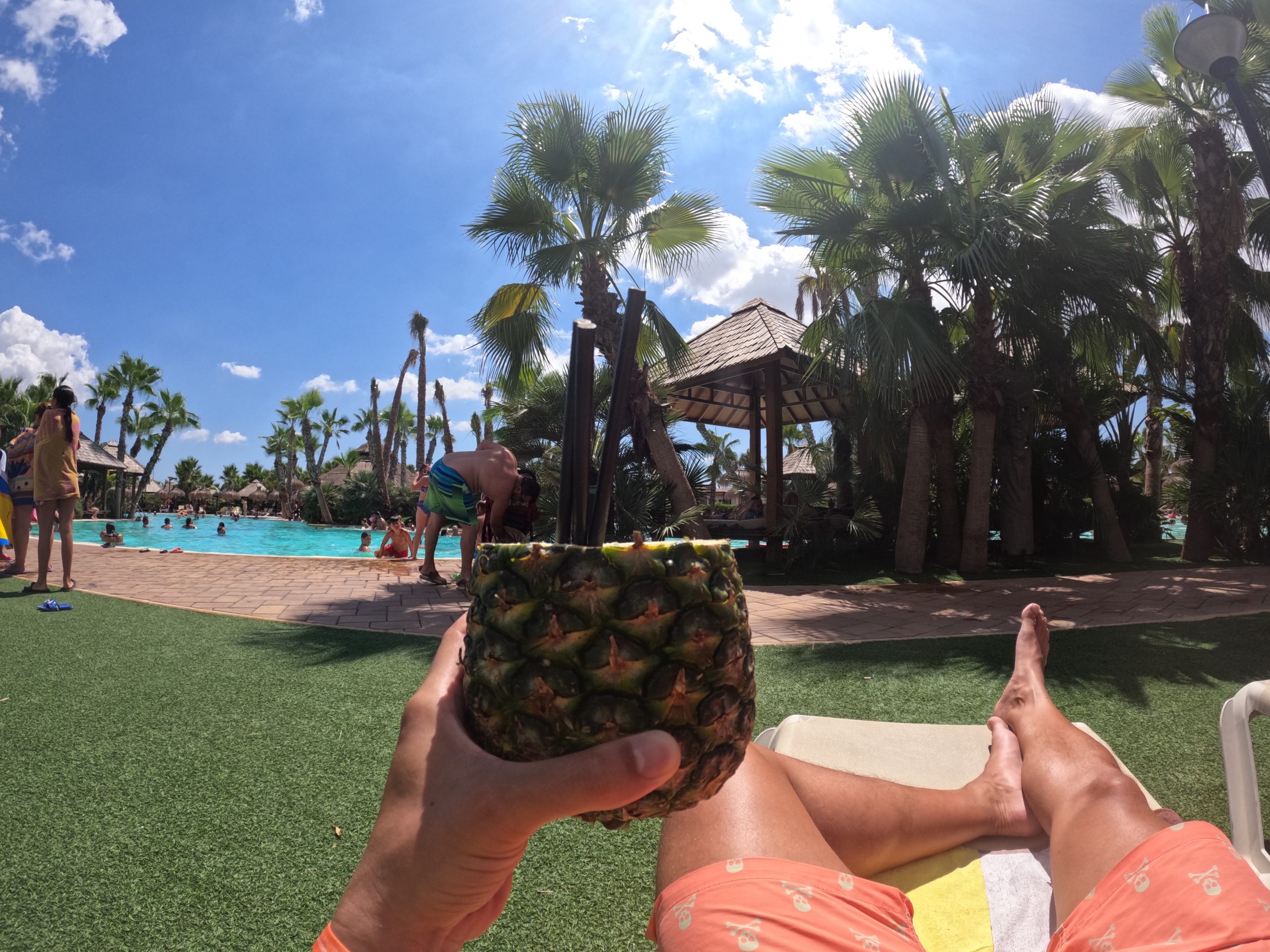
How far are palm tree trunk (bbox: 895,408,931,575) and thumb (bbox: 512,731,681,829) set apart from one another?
9922 mm

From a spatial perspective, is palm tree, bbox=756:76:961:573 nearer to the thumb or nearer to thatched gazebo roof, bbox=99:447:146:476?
the thumb

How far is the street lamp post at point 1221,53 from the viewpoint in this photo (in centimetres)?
552

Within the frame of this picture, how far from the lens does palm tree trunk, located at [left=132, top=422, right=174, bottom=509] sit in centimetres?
4153

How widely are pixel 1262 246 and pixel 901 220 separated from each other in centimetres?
845

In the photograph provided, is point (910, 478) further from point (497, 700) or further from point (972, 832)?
point (497, 700)

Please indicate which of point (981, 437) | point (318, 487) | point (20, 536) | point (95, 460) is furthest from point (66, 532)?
point (95, 460)

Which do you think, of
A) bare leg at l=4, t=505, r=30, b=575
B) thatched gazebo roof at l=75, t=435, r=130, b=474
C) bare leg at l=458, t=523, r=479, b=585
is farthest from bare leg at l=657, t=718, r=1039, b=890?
thatched gazebo roof at l=75, t=435, r=130, b=474

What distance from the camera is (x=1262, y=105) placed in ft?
33.1

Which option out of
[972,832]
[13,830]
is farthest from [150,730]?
[972,832]

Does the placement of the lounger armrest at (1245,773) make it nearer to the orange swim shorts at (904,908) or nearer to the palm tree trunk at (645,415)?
the orange swim shorts at (904,908)

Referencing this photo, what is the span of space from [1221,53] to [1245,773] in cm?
688

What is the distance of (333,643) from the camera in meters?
4.51

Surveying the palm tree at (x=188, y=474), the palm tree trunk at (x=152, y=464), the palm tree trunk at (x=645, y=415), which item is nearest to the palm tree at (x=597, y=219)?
the palm tree trunk at (x=645, y=415)

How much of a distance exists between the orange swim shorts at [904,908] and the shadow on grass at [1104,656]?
2.66 m
